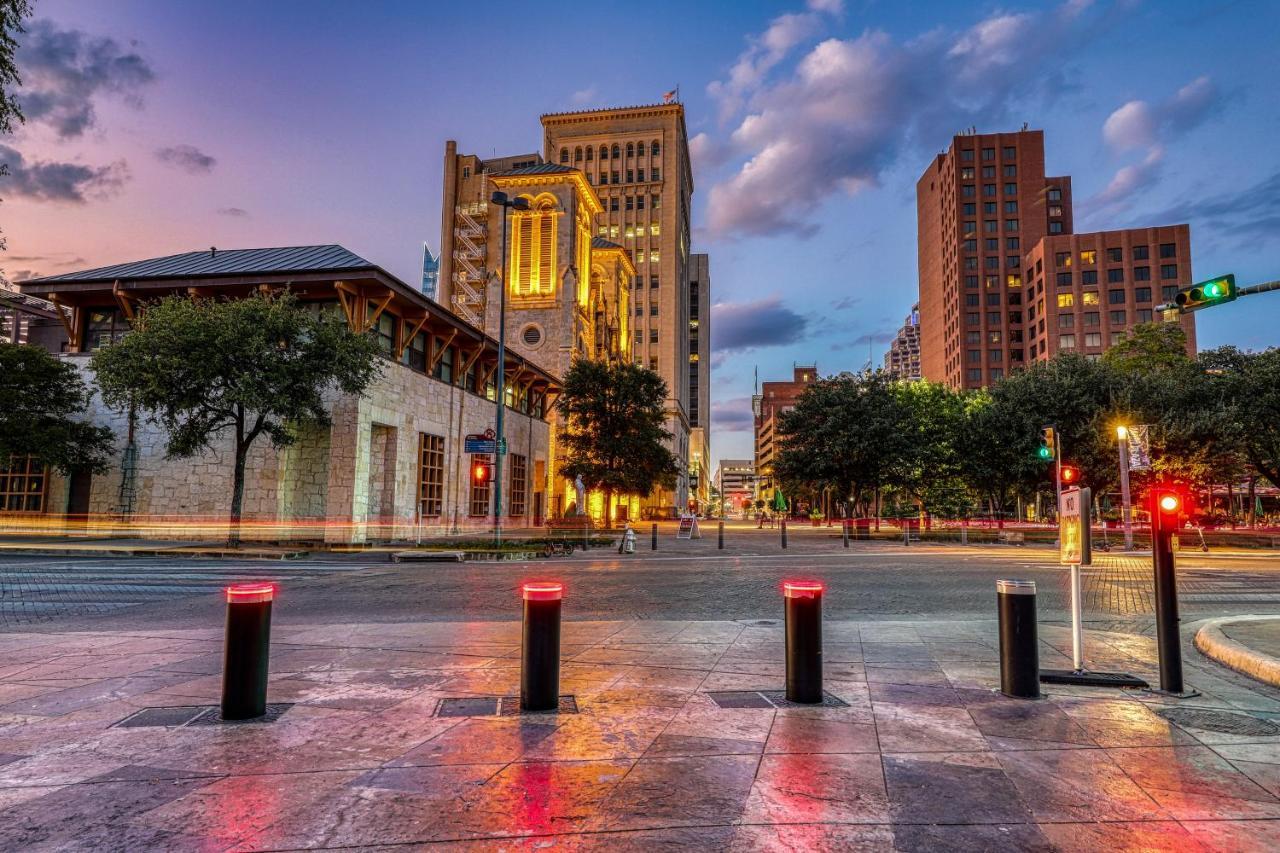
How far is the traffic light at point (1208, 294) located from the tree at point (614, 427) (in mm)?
29118

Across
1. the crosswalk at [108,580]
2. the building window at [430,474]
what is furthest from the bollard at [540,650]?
the building window at [430,474]

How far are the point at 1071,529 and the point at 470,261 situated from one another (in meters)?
74.6

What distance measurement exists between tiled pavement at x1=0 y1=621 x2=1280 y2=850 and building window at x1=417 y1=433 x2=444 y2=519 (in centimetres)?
2519

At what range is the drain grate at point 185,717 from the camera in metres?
4.58

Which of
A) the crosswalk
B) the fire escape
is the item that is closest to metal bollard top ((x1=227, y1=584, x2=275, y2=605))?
the crosswalk

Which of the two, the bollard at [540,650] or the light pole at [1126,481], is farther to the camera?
the light pole at [1126,481]

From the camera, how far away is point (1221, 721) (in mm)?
4766

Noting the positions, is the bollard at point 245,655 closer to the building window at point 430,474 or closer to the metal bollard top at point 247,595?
the metal bollard top at point 247,595

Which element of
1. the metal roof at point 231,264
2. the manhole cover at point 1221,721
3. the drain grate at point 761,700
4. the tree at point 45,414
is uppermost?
the metal roof at point 231,264

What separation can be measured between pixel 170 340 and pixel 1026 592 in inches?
921

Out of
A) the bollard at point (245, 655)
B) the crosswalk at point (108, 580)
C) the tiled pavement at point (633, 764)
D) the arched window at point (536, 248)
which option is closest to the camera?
the tiled pavement at point (633, 764)

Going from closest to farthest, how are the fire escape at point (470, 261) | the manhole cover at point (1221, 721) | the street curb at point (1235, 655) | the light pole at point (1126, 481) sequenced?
the manhole cover at point (1221, 721)
the street curb at point (1235, 655)
the light pole at point (1126, 481)
the fire escape at point (470, 261)

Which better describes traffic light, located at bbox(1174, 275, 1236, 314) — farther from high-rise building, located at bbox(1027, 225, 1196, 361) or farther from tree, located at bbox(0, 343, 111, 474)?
high-rise building, located at bbox(1027, 225, 1196, 361)

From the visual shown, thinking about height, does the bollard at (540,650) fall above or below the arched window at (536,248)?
below
